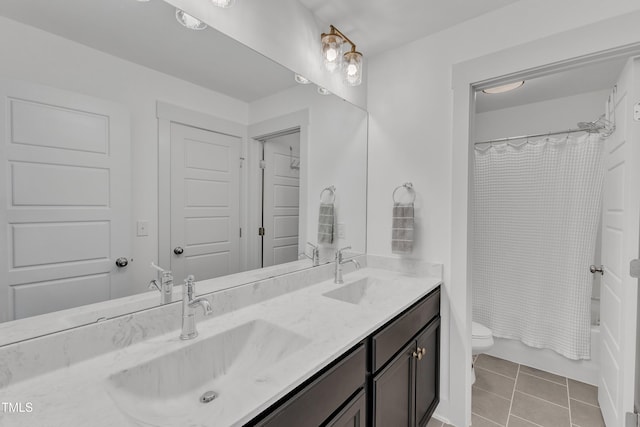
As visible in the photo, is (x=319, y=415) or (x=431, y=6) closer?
(x=319, y=415)

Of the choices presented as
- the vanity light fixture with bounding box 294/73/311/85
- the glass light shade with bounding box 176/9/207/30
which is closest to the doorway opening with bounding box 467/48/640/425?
the vanity light fixture with bounding box 294/73/311/85

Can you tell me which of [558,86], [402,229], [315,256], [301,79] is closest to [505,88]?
[558,86]

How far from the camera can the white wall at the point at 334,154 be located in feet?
5.37

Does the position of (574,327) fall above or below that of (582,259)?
below

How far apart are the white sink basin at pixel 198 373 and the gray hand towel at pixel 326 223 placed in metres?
0.82

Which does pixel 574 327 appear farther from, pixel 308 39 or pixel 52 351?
pixel 52 351

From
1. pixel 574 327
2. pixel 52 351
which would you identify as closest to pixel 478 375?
pixel 574 327

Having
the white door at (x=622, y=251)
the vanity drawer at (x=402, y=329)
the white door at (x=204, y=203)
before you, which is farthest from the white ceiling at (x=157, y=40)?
the white door at (x=622, y=251)

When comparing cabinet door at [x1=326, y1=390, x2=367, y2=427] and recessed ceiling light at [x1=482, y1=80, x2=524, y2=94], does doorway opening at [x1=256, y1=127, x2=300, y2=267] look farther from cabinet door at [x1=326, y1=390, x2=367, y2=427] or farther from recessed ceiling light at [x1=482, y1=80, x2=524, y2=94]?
recessed ceiling light at [x1=482, y1=80, x2=524, y2=94]

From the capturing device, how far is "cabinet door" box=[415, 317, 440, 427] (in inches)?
59.2

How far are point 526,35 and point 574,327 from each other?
6.86 ft

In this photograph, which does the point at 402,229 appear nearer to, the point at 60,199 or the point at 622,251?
the point at 622,251

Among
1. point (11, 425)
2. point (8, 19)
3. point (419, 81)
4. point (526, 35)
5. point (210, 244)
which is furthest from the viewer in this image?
point (419, 81)

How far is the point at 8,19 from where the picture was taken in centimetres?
74
